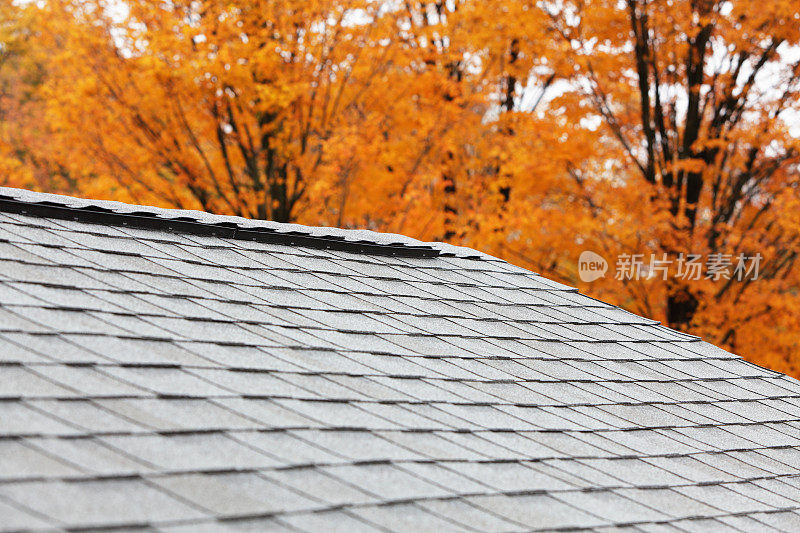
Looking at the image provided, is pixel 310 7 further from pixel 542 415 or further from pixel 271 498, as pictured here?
pixel 271 498

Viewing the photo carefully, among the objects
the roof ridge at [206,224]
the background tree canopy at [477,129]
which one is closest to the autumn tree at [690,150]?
the background tree canopy at [477,129]

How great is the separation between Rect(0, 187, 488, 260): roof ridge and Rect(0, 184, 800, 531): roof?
0.02 m

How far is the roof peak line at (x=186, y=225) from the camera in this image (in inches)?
159

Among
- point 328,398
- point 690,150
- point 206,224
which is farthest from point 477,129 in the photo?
point 328,398

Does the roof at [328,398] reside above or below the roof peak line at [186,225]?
below

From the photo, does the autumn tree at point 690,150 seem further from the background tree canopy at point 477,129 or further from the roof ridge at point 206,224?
the roof ridge at point 206,224

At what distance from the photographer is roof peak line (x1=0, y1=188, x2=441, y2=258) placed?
4.04m

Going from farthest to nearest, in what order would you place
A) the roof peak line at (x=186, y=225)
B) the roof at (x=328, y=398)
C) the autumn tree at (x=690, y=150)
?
the autumn tree at (x=690, y=150) → the roof peak line at (x=186, y=225) → the roof at (x=328, y=398)

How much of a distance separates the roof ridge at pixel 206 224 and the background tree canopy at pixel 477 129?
252 inches

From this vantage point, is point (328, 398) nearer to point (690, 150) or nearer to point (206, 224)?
point (206, 224)

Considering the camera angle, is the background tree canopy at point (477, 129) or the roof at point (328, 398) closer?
the roof at point (328, 398)

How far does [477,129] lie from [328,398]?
38.5 ft

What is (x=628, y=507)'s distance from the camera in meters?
2.97

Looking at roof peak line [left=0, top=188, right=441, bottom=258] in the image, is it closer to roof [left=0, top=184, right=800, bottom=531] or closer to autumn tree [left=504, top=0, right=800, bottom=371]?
roof [left=0, top=184, right=800, bottom=531]
